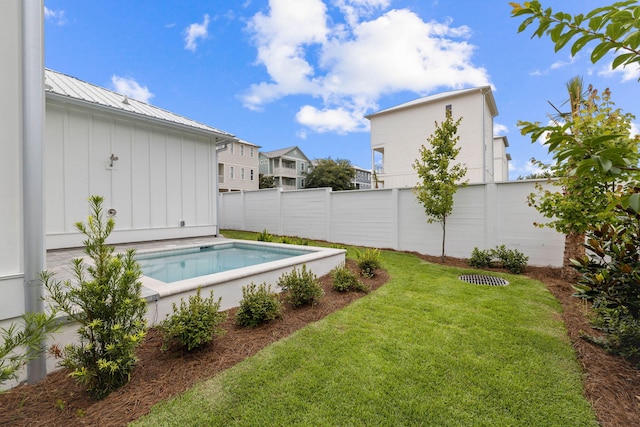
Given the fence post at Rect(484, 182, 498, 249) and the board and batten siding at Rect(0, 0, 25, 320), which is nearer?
the board and batten siding at Rect(0, 0, 25, 320)

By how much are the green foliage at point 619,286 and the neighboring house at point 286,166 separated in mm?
35254

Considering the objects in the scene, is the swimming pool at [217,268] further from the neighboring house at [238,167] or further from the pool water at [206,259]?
the neighboring house at [238,167]

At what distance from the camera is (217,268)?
5977mm

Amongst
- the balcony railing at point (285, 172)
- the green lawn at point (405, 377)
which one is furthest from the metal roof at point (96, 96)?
the balcony railing at point (285, 172)

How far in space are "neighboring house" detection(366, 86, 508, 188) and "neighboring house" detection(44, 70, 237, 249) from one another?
12.9 meters

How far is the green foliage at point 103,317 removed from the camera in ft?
7.70

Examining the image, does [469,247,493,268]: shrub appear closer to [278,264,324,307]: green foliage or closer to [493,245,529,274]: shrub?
[493,245,529,274]: shrub

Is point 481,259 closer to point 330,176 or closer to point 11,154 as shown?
point 11,154

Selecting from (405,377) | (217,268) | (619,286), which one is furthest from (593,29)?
(217,268)

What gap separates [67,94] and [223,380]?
25.4 ft

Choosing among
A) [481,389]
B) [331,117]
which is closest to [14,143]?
[481,389]

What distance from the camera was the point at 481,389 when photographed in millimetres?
2533

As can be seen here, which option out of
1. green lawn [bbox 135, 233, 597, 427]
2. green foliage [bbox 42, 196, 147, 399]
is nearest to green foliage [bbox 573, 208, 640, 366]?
green lawn [bbox 135, 233, 597, 427]

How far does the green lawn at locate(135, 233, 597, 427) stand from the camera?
87.4 inches
